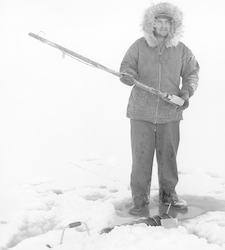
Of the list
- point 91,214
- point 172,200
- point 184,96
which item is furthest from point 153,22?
point 91,214

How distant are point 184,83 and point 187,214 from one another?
125 centimetres

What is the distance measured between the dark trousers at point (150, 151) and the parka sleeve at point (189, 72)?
37 cm

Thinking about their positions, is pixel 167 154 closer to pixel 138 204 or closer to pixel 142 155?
pixel 142 155

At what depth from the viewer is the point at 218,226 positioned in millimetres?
2900

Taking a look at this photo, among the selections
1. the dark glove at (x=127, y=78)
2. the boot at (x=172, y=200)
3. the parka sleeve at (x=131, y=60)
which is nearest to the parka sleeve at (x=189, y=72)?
the parka sleeve at (x=131, y=60)

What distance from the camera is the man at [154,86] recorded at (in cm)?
340

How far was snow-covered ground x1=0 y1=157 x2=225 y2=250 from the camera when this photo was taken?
264 centimetres

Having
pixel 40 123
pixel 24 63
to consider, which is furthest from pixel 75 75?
pixel 40 123

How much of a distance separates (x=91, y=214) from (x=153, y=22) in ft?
6.08

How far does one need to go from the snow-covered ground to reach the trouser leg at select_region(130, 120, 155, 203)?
0.84 feet

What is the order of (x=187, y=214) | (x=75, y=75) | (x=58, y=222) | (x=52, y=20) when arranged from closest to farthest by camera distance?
(x=58, y=222) → (x=187, y=214) → (x=75, y=75) → (x=52, y=20)

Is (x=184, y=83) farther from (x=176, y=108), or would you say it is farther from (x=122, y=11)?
(x=122, y=11)

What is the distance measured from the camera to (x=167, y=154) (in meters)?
3.55

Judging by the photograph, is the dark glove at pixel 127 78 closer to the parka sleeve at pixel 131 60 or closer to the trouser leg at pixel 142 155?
the parka sleeve at pixel 131 60
